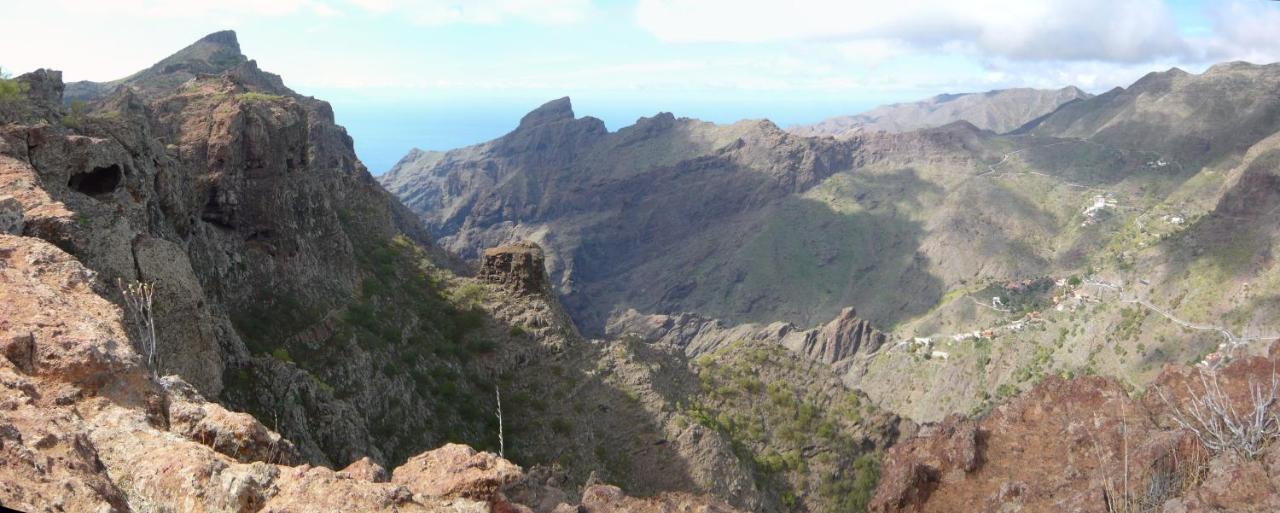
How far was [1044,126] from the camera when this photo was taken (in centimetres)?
18888

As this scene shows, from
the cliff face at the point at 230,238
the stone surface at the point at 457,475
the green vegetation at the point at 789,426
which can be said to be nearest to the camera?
the stone surface at the point at 457,475

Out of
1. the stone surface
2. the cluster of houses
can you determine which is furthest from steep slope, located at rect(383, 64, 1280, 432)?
the stone surface

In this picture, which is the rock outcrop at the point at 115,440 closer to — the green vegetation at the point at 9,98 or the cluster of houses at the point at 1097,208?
the green vegetation at the point at 9,98

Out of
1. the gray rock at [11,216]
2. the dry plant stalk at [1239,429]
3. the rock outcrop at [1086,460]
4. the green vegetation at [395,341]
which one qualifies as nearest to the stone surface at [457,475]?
the gray rock at [11,216]

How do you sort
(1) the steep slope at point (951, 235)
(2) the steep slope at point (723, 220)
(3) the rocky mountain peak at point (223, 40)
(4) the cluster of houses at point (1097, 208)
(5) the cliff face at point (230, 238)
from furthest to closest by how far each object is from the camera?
(2) the steep slope at point (723, 220), (4) the cluster of houses at point (1097, 208), (3) the rocky mountain peak at point (223, 40), (1) the steep slope at point (951, 235), (5) the cliff face at point (230, 238)

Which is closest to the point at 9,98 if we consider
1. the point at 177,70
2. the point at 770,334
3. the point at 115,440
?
the point at 115,440

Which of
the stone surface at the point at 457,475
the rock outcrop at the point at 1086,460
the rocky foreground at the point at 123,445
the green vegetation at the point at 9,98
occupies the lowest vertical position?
the rock outcrop at the point at 1086,460

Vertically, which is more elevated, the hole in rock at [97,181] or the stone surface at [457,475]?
the hole in rock at [97,181]

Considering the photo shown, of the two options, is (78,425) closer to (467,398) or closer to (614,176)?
(467,398)

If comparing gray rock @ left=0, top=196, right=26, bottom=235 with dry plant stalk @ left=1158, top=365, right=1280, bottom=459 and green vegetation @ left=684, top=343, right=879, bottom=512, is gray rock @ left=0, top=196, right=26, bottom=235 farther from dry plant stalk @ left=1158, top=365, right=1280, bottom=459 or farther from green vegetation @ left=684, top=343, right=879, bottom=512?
green vegetation @ left=684, top=343, right=879, bottom=512

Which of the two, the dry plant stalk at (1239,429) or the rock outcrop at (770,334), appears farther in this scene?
the rock outcrop at (770,334)

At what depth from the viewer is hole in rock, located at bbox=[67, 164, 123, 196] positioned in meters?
19.1

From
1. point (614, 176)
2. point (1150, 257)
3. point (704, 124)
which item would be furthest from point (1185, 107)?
point (614, 176)

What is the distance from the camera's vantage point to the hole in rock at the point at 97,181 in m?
19.1
